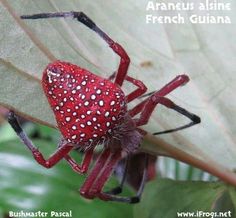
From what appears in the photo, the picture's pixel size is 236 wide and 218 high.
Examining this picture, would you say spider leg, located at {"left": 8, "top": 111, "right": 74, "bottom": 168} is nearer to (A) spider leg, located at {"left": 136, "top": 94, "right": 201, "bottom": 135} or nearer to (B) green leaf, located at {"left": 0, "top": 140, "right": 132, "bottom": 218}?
(B) green leaf, located at {"left": 0, "top": 140, "right": 132, "bottom": 218}

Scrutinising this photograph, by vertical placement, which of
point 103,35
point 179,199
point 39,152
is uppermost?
point 103,35

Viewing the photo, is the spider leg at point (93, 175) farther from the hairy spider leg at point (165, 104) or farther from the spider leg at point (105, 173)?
the hairy spider leg at point (165, 104)

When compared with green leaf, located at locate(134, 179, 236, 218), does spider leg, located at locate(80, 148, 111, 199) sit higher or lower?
higher

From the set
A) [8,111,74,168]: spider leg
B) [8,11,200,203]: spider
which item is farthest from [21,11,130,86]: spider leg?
[8,111,74,168]: spider leg

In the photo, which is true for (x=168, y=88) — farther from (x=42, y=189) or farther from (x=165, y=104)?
(x=42, y=189)

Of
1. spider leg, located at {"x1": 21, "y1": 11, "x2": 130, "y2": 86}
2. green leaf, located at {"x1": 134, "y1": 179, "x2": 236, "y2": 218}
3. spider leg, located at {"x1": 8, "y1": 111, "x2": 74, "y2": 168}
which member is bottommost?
green leaf, located at {"x1": 134, "y1": 179, "x2": 236, "y2": 218}

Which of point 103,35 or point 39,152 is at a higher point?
point 103,35

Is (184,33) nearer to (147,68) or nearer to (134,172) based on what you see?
(147,68)

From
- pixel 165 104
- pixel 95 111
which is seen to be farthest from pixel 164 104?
pixel 95 111
